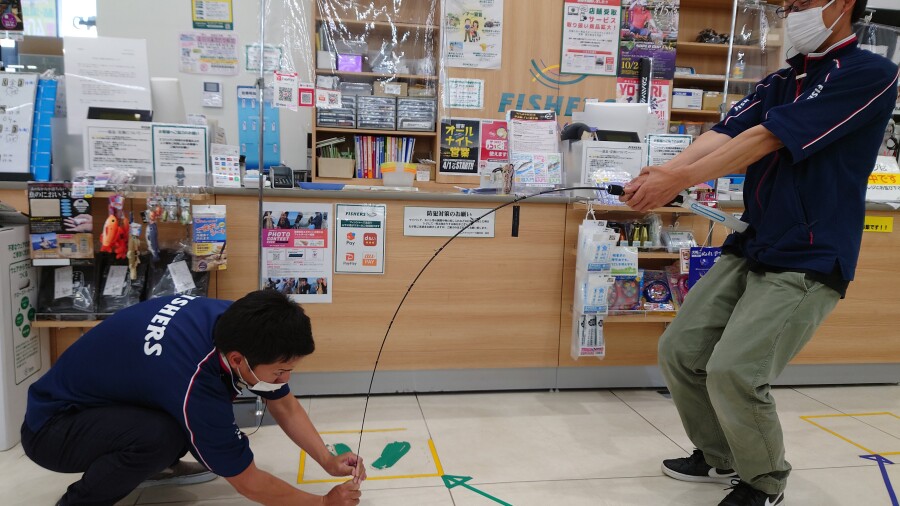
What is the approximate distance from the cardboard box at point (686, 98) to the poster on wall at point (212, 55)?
12.3 feet

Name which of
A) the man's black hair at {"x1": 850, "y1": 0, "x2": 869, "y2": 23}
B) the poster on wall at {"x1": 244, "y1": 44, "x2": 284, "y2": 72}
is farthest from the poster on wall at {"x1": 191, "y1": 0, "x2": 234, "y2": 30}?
the man's black hair at {"x1": 850, "y1": 0, "x2": 869, "y2": 23}

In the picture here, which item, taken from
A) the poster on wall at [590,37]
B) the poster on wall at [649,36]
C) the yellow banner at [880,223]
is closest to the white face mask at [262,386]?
the yellow banner at [880,223]

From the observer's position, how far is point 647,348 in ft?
8.34

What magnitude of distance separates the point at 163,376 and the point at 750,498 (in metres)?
1.57

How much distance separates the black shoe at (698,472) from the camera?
1.79 metres

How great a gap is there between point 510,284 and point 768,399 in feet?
3.66

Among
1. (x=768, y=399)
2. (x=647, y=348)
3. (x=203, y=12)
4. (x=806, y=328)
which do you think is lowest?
(x=647, y=348)

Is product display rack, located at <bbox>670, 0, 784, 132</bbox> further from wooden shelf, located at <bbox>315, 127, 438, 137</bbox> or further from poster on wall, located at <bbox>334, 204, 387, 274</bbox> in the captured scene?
poster on wall, located at <bbox>334, 204, 387, 274</bbox>

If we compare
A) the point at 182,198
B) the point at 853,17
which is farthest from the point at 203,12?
the point at 853,17

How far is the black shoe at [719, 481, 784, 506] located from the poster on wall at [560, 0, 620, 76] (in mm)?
3494

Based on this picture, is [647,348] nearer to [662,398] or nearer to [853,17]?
[662,398]

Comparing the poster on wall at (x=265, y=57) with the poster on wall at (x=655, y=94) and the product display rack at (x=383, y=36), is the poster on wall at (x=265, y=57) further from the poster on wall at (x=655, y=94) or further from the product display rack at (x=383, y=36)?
the poster on wall at (x=655, y=94)

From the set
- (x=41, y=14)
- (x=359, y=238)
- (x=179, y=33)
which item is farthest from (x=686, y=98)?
(x=41, y=14)

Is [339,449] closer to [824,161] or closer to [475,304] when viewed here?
[475,304]
